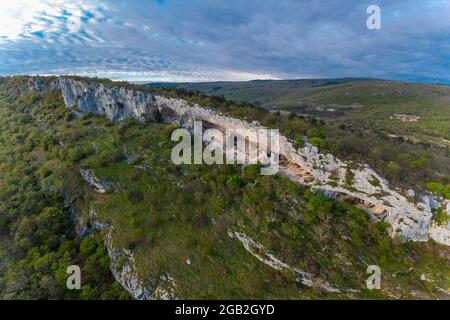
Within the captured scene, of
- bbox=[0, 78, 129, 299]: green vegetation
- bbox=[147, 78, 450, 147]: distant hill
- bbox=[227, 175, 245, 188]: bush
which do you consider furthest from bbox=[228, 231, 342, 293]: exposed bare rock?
bbox=[147, 78, 450, 147]: distant hill

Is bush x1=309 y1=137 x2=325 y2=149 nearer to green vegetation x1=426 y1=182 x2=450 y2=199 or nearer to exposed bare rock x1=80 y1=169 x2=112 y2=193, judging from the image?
green vegetation x1=426 y1=182 x2=450 y2=199

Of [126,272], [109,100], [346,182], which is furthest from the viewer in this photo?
[109,100]

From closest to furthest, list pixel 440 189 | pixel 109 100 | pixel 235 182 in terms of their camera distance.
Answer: pixel 440 189 < pixel 235 182 < pixel 109 100

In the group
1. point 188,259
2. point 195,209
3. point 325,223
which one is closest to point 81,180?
point 195,209

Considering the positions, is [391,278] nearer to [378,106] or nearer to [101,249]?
[101,249]

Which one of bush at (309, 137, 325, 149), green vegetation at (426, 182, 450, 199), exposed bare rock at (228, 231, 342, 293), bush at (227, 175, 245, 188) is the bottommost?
exposed bare rock at (228, 231, 342, 293)

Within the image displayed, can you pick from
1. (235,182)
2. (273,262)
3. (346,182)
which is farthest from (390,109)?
(273,262)

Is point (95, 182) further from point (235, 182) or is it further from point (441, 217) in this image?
point (441, 217)

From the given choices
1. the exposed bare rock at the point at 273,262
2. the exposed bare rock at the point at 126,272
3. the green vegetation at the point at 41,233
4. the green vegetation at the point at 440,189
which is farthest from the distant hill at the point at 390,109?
the exposed bare rock at the point at 126,272
